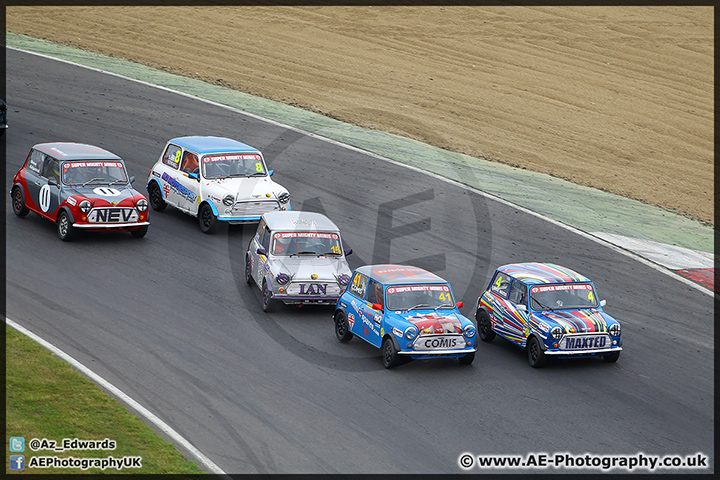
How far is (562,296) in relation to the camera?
16.8 m

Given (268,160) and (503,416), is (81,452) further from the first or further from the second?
(268,160)

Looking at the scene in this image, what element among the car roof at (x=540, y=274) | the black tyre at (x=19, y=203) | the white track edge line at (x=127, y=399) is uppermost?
the car roof at (x=540, y=274)

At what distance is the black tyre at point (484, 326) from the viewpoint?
56.4ft

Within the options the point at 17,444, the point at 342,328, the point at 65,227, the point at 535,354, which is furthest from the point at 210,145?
the point at 17,444

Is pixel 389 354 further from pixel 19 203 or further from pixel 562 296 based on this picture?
pixel 19 203

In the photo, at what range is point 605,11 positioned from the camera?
50.4 meters

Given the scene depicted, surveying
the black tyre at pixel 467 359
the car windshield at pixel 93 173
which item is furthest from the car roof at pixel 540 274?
the car windshield at pixel 93 173

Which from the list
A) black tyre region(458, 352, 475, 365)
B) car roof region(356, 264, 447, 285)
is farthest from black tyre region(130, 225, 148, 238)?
black tyre region(458, 352, 475, 365)

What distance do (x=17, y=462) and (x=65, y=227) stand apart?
10.2 meters

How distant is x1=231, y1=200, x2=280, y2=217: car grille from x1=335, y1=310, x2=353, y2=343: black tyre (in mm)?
5917

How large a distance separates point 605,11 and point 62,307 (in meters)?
41.7

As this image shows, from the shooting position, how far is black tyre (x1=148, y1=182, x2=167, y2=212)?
925 inches

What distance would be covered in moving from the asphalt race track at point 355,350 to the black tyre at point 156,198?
0.96 feet

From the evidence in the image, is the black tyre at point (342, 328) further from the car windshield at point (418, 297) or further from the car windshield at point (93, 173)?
the car windshield at point (93, 173)
